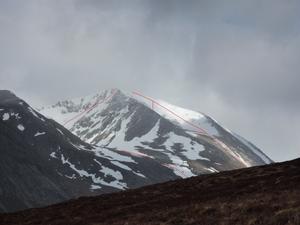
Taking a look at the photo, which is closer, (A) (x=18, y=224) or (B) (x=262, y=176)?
(A) (x=18, y=224)

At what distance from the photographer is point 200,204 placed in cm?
3850

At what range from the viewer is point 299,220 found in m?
25.7

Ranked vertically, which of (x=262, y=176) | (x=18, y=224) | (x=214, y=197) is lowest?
(x=18, y=224)

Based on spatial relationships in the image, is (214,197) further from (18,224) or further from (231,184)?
(18,224)

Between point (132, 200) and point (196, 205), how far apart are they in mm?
12324

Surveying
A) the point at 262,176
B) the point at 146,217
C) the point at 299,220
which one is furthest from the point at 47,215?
the point at 299,220

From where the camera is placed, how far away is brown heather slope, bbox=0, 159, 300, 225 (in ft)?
103

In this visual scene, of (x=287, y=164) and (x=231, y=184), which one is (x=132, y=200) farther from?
(x=287, y=164)

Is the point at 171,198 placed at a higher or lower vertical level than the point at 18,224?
higher

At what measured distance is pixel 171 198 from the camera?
4694 cm

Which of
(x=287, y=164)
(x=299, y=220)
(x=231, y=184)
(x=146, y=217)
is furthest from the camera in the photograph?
(x=287, y=164)

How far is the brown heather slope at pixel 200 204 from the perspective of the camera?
1232 inches

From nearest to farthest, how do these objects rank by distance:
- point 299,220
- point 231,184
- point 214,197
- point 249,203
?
point 299,220 → point 249,203 → point 214,197 → point 231,184

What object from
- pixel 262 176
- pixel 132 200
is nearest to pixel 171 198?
pixel 132 200
